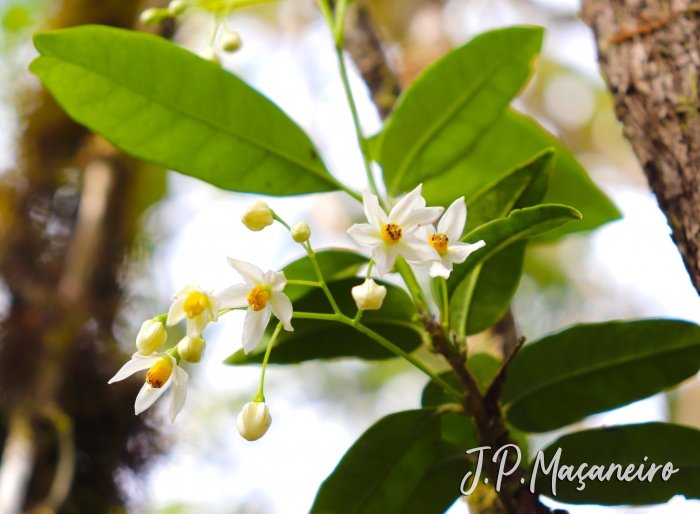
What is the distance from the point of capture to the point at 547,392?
32.6 inches

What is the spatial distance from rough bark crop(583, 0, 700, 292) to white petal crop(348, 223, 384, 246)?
467 millimetres

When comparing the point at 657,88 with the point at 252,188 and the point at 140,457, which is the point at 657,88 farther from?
the point at 140,457

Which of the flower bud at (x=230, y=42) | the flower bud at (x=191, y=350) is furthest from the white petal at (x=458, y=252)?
the flower bud at (x=230, y=42)

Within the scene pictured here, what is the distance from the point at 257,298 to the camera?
65cm

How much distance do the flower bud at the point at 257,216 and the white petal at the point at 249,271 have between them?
0.25 feet

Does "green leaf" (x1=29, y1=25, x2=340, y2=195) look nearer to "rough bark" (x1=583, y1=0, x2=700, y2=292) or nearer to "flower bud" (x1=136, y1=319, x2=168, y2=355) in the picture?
"flower bud" (x1=136, y1=319, x2=168, y2=355)

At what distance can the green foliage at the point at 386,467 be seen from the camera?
0.77 m

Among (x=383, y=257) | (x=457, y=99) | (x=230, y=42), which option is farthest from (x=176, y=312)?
(x=230, y=42)

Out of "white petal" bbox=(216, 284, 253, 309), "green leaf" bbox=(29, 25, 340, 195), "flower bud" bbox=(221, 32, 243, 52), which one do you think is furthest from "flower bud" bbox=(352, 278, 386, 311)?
"flower bud" bbox=(221, 32, 243, 52)

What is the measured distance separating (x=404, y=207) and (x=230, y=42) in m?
0.69

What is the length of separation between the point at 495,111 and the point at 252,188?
1.43ft

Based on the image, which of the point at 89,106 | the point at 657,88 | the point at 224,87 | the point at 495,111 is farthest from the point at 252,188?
the point at 657,88

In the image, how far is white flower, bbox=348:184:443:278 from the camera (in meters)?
0.64

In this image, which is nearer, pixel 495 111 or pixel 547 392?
pixel 547 392
